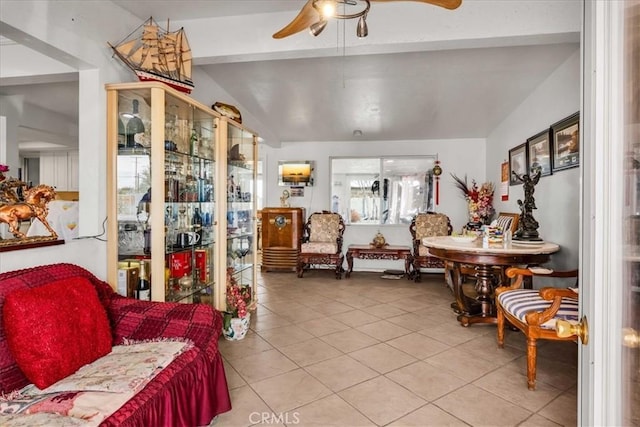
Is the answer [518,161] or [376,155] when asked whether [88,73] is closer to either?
[518,161]

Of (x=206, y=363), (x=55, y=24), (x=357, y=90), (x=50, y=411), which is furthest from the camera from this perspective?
(x=357, y=90)

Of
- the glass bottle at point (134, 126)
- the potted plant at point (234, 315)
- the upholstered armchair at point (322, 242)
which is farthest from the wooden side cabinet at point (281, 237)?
the glass bottle at point (134, 126)

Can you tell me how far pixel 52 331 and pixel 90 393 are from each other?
1.09 ft

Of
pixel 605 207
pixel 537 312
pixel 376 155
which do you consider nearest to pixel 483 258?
pixel 537 312

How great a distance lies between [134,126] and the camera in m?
2.41

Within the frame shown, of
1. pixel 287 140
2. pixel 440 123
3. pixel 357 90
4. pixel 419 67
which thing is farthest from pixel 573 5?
pixel 287 140

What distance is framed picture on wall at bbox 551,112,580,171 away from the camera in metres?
2.76

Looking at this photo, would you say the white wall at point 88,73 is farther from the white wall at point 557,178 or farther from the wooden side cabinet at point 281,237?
the wooden side cabinet at point 281,237

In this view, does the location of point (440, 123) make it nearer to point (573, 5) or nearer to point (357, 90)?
point (357, 90)

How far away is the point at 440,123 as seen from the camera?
198 inches

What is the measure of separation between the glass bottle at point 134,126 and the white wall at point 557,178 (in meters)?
3.30

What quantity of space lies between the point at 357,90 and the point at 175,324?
118 inches

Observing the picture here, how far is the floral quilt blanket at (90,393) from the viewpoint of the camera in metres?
1.17

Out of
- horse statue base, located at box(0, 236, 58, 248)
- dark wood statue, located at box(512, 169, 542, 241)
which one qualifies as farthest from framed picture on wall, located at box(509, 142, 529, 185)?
horse statue base, located at box(0, 236, 58, 248)
